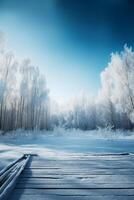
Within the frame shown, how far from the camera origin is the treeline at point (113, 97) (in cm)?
2233

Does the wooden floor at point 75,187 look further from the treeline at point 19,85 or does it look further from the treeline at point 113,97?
the treeline at point 113,97

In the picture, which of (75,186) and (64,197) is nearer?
(64,197)

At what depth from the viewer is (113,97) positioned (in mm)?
24438

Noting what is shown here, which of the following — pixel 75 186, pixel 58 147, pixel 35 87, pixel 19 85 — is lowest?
pixel 58 147

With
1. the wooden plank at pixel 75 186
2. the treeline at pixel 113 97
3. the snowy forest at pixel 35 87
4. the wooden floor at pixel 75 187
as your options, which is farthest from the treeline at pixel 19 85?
the wooden plank at pixel 75 186

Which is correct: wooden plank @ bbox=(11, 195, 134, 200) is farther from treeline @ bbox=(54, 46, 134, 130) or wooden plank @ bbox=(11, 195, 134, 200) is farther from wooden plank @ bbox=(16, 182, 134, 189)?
treeline @ bbox=(54, 46, 134, 130)

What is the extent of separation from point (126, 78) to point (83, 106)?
99.4 ft

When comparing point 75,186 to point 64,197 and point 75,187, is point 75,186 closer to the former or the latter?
point 75,187

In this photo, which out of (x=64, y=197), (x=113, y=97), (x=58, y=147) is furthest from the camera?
(x=113, y=97)

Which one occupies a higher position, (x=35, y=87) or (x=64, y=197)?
(x=35, y=87)

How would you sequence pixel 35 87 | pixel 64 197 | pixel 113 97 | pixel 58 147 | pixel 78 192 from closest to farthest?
pixel 64 197 → pixel 78 192 → pixel 58 147 → pixel 113 97 → pixel 35 87

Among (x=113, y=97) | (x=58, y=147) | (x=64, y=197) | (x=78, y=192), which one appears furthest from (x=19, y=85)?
(x=64, y=197)

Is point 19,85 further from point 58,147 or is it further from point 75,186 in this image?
point 75,186

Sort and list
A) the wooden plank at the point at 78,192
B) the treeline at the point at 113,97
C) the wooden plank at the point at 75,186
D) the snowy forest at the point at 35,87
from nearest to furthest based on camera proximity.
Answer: the wooden plank at the point at 78,192 → the wooden plank at the point at 75,186 → the snowy forest at the point at 35,87 → the treeline at the point at 113,97
